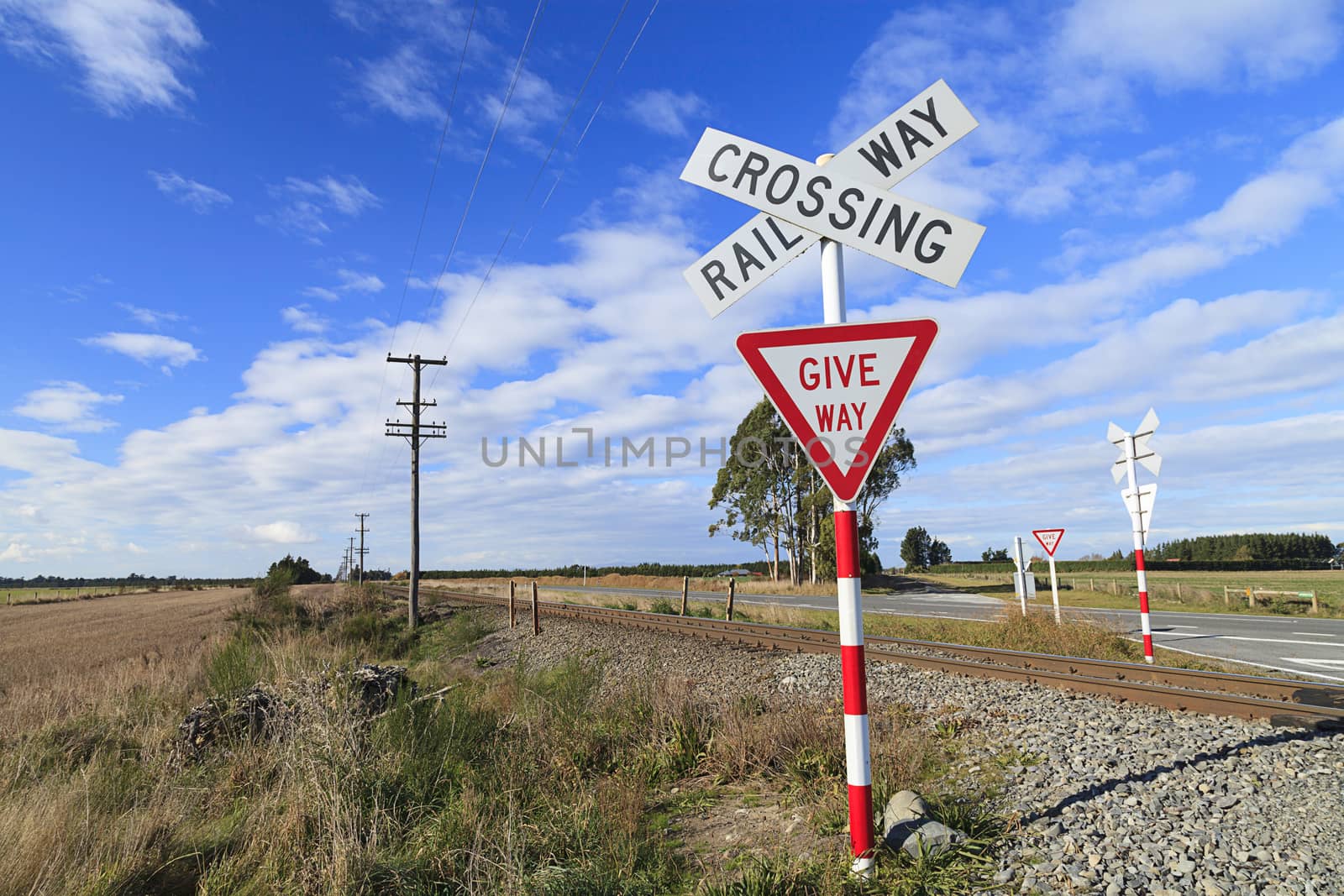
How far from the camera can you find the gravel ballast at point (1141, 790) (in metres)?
3.43

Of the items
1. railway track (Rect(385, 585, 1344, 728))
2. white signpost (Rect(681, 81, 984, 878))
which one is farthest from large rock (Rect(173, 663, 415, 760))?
railway track (Rect(385, 585, 1344, 728))

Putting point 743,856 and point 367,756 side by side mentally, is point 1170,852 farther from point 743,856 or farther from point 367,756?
point 367,756

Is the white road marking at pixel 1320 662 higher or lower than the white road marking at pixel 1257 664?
lower

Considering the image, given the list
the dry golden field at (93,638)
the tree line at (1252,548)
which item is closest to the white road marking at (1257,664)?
the dry golden field at (93,638)

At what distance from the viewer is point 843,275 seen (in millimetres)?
3627

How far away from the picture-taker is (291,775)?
511 cm

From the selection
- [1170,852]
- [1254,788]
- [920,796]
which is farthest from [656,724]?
[1254,788]

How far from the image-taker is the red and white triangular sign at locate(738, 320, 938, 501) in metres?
3.32

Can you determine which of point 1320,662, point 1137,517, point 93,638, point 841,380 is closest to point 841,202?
point 841,380

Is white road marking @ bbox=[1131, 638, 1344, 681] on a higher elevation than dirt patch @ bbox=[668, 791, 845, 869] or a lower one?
lower

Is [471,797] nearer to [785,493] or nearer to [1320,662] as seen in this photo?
[1320,662]

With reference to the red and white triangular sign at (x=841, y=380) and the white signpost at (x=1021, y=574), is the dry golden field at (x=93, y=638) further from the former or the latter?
the white signpost at (x=1021, y=574)

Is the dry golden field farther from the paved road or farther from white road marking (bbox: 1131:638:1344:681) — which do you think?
the paved road

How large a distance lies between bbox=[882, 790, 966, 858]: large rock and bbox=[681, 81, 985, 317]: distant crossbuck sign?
108 inches
